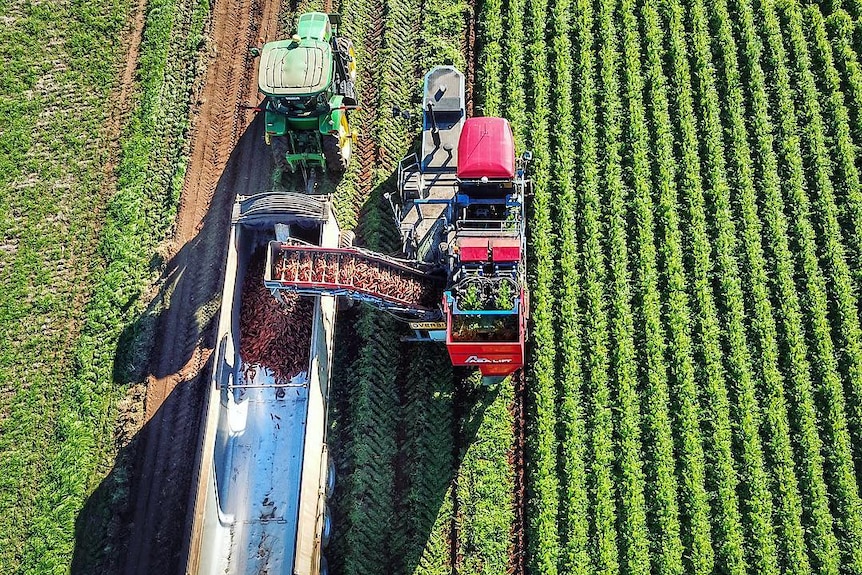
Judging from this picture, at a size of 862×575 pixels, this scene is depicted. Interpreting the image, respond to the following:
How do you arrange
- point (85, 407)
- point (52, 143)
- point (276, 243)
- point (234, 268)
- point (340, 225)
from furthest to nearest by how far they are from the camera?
point (52, 143)
point (340, 225)
point (85, 407)
point (234, 268)
point (276, 243)

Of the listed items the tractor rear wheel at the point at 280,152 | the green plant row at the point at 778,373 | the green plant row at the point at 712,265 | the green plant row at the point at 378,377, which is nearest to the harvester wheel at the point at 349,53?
the green plant row at the point at 378,377

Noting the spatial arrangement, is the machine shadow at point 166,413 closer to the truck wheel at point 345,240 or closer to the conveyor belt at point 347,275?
the truck wheel at point 345,240

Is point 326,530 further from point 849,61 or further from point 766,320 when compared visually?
point 849,61

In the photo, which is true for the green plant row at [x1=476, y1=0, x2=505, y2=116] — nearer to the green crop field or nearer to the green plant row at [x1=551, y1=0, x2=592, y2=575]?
the green crop field

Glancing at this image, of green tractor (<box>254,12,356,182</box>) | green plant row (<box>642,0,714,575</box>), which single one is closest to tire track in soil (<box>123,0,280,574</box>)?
green tractor (<box>254,12,356,182</box>)

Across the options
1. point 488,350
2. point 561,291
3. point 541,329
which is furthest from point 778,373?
point 488,350

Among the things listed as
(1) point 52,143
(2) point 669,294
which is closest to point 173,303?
(1) point 52,143

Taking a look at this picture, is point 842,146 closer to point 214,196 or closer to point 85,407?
point 214,196
